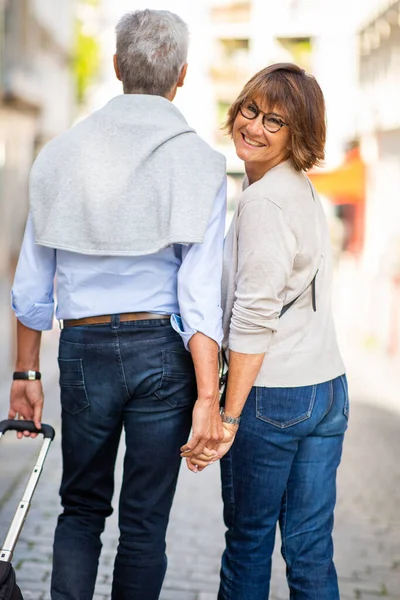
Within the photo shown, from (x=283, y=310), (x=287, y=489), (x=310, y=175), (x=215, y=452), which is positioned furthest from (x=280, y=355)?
(x=310, y=175)

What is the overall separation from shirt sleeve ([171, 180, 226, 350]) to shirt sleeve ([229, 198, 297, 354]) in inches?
2.5

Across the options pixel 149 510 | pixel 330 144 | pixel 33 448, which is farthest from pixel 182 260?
pixel 330 144

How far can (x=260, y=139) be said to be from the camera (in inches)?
95.5

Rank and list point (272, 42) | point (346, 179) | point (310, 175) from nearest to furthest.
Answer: point (346, 179) < point (310, 175) < point (272, 42)

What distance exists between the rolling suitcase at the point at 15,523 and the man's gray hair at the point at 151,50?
1.05 m

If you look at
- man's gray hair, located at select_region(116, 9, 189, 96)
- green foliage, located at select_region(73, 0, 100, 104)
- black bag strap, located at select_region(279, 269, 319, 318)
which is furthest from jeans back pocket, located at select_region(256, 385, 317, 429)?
green foliage, located at select_region(73, 0, 100, 104)

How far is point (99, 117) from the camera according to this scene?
2451 mm

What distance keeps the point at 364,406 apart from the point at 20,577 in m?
4.36

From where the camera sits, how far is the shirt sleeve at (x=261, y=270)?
7.62 feet

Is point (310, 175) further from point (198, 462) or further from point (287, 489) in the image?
point (198, 462)

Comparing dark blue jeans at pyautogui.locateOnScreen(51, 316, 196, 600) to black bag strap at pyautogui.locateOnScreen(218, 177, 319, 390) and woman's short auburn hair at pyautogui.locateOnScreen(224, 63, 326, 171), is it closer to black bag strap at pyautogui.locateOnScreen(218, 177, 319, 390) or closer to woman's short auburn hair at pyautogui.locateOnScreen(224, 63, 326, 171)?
black bag strap at pyautogui.locateOnScreen(218, 177, 319, 390)

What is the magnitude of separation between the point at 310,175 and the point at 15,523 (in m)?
20.1

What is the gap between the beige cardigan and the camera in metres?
2.33

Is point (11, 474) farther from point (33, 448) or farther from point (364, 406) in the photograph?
point (364, 406)
